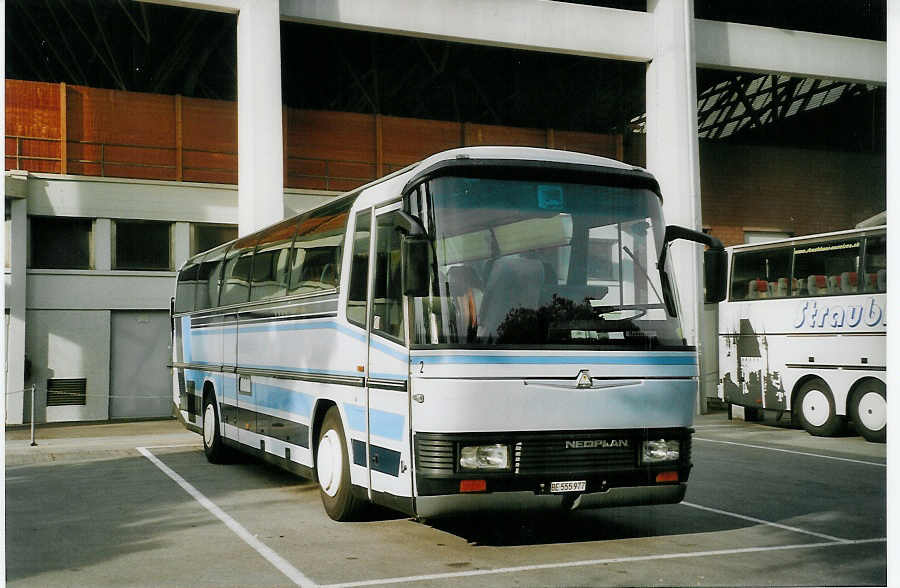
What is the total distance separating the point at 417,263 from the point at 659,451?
2.49 metres

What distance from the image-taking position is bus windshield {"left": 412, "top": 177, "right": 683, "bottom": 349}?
Result: 24.9ft

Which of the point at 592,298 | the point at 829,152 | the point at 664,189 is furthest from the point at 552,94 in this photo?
the point at 592,298

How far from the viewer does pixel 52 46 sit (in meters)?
27.8

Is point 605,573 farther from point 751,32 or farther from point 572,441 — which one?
point 751,32

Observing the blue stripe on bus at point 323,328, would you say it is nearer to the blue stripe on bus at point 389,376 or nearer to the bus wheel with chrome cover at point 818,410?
the blue stripe on bus at point 389,376

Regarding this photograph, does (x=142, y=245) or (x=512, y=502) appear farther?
(x=142, y=245)

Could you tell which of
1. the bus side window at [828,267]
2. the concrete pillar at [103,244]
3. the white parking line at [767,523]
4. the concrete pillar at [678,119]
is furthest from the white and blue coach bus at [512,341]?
the concrete pillar at [103,244]

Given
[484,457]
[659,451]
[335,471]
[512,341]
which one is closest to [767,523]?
[659,451]

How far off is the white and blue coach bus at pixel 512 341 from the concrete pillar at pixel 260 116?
1143 cm

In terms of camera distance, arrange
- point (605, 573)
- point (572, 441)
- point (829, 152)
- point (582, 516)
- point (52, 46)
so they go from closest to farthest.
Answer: point (605, 573), point (572, 441), point (582, 516), point (52, 46), point (829, 152)

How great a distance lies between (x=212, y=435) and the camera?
14422 millimetres

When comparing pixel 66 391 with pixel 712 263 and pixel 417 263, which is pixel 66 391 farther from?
pixel 712 263

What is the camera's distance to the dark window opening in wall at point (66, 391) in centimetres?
2270

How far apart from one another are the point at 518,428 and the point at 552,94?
27.4 meters
